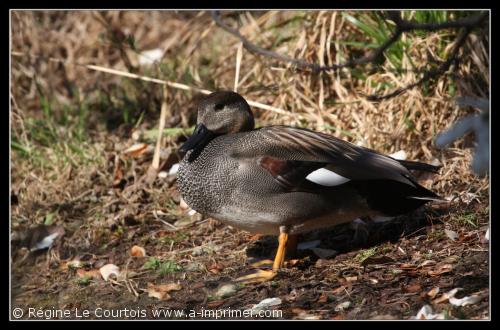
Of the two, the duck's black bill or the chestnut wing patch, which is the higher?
the duck's black bill


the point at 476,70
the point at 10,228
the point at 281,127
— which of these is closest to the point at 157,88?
the point at 10,228

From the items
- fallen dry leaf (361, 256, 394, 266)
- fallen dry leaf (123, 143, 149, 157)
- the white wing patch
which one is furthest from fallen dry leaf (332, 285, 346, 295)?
fallen dry leaf (123, 143, 149, 157)

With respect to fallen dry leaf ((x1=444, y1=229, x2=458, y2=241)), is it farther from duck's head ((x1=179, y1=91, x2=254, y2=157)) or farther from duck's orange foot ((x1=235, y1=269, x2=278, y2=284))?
duck's head ((x1=179, y1=91, x2=254, y2=157))

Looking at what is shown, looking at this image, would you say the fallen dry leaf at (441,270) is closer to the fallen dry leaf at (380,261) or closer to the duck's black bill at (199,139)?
the fallen dry leaf at (380,261)

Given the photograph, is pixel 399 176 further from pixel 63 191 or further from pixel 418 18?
pixel 63 191

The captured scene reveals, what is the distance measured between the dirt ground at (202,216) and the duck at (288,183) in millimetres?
242

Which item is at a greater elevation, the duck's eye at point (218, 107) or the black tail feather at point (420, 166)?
the duck's eye at point (218, 107)

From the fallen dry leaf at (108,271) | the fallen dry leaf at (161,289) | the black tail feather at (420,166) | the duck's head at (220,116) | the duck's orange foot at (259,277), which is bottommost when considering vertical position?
the fallen dry leaf at (108,271)

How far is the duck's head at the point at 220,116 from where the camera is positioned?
157 inches

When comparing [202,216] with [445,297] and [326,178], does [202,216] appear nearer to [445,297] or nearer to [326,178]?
[326,178]

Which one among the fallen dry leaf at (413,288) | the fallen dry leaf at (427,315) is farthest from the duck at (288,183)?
the fallen dry leaf at (427,315)

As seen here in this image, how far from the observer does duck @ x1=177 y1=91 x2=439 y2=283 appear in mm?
3617

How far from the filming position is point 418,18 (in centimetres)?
483

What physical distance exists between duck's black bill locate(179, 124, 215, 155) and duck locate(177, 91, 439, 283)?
11 millimetres
